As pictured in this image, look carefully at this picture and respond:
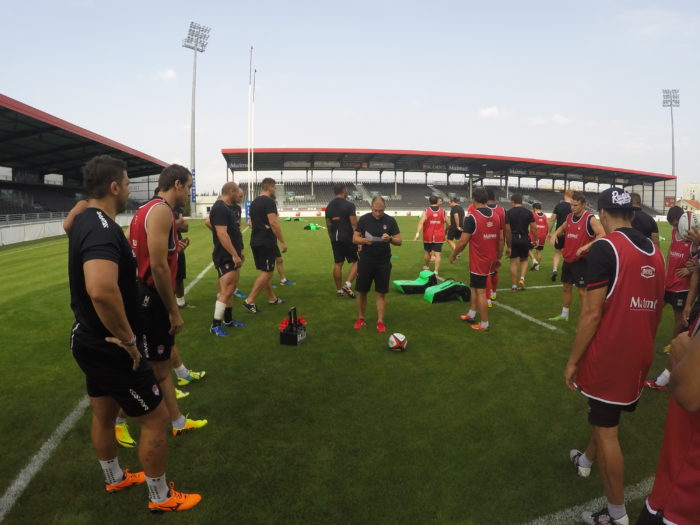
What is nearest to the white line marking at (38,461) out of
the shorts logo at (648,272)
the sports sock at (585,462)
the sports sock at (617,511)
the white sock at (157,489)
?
the white sock at (157,489)

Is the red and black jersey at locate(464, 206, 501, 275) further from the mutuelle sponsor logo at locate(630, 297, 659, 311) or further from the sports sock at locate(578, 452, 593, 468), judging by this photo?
the mutuelle sponsor logo at locate(630, 297, 659, 311)

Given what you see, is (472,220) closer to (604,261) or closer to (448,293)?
(448,293)

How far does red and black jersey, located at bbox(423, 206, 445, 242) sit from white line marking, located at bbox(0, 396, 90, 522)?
886 centimetres

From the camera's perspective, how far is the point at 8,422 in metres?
3.94

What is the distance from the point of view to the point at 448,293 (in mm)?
8594

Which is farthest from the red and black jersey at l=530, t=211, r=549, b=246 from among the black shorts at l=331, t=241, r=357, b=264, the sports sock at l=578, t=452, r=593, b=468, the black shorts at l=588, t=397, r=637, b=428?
the black shorts at l=588, t=397, r=637, b=428

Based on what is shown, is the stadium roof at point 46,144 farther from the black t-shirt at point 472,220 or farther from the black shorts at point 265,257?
the black t-shirt at point 472,220

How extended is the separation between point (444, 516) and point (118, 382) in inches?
88.7

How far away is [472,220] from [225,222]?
380cm

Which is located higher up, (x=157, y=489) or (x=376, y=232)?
(x=376, y=232)

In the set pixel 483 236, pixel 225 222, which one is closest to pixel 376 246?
pixel 483 236

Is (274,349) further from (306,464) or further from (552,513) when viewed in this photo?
(552,513)

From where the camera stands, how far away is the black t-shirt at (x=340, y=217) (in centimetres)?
877

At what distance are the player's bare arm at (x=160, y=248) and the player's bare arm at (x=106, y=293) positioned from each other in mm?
652
